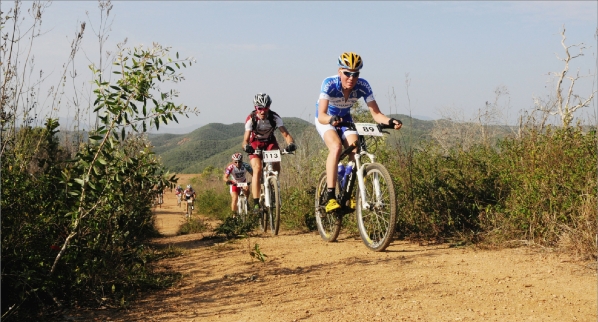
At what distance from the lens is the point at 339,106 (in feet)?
21.5

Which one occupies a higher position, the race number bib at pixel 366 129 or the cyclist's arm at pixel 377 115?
the cyclist's arm at pixel 377 115

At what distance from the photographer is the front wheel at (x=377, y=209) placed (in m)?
5.60

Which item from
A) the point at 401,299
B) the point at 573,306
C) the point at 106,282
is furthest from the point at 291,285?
the point at 573,306

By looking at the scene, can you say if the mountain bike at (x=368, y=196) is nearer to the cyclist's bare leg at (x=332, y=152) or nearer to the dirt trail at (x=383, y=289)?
the cyclist's bare leg at (x=332, y=152)

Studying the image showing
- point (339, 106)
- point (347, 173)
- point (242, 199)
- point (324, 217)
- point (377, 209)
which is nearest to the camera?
point (377, 209)

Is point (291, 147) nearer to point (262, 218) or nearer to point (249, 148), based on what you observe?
point (249, 148)

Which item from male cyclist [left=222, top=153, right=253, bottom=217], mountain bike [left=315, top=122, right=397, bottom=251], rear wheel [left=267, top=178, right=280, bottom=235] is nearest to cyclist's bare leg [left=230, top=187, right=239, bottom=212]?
male cyclist [left=222, top=153, right=253, bottom=217]

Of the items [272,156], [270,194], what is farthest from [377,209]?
[270,194]

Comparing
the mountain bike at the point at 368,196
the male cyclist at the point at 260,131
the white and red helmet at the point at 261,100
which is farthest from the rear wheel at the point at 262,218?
the mountain bike at the point at 368,196

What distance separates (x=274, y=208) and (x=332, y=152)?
2.77 meters

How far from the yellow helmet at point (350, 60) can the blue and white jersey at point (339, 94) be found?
246 mm

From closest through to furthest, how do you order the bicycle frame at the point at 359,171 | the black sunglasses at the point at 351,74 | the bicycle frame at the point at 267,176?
1. the bicycle frame at the point at 359,171
2. the black sunglasses at the point at 351,74
3. the bicycle frame at the point at 267,176

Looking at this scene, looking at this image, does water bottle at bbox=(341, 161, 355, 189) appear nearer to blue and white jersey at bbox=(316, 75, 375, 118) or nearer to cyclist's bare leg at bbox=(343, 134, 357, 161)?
cyclist's bare leg at bbox=(343, 134, 357, 161)

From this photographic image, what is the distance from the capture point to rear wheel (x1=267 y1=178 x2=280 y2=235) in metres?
8.21
